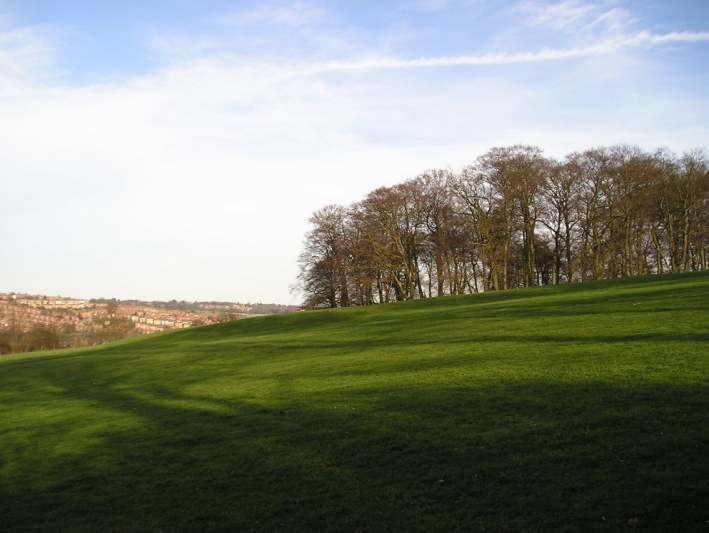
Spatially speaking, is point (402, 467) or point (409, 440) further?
point (409, 440)

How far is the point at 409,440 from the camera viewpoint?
435 inches

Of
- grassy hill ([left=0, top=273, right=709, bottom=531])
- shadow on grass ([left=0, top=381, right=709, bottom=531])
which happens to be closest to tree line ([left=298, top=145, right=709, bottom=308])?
grassy hill ([left=0, top=273, right=709, bottom=531])

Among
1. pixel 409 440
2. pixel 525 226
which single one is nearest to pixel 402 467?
pixel 409 440

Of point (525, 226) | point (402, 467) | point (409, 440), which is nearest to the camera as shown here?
point (402, 467)

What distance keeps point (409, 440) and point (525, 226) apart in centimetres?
5864

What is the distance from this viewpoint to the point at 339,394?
16062 mm

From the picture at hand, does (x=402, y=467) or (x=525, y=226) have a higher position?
(x=525, y=226)

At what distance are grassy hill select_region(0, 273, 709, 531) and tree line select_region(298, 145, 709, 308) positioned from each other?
43.2 m

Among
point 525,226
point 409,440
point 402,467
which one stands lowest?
point 402,467

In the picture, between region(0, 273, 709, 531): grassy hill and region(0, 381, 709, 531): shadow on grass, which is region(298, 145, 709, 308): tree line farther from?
region(0, 381, 709, 531): shadow on grass

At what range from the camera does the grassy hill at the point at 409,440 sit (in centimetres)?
791

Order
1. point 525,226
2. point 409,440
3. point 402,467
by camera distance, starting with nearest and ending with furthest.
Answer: point 402,467
point 409,440
point 525,226

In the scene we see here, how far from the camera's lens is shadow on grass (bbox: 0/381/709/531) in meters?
7.61

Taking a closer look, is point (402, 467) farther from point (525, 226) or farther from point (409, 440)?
point (525, 226)
